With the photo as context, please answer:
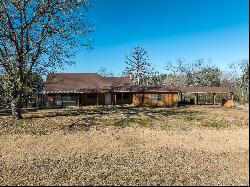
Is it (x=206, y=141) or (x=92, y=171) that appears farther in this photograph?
(x=206, y=141)

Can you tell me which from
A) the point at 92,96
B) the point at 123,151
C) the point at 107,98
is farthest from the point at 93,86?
the point at 123,151

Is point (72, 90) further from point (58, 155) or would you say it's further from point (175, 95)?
point (58, 155)

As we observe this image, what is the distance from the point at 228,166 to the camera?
45.2 ft

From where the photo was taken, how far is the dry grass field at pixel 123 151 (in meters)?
12.2

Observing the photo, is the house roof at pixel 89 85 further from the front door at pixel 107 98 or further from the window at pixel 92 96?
the front door at pixel 107 98

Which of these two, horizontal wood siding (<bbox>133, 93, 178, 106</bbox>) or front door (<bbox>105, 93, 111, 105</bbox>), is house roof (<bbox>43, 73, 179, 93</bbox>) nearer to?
horizontal wood siding (<bbox>133, 93, 178, 106</bbox>)

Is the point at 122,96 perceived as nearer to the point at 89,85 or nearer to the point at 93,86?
the point at 93,86

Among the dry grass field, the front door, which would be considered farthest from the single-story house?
the dry grass field

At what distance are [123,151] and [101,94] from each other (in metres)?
28.0

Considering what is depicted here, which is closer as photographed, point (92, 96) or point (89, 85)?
point (92, 96)

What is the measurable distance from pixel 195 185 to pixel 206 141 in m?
8.92

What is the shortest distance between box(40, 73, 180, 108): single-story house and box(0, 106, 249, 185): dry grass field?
1442 cm

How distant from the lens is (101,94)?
44438 mm

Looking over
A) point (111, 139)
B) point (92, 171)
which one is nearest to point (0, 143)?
point (111, 139)
